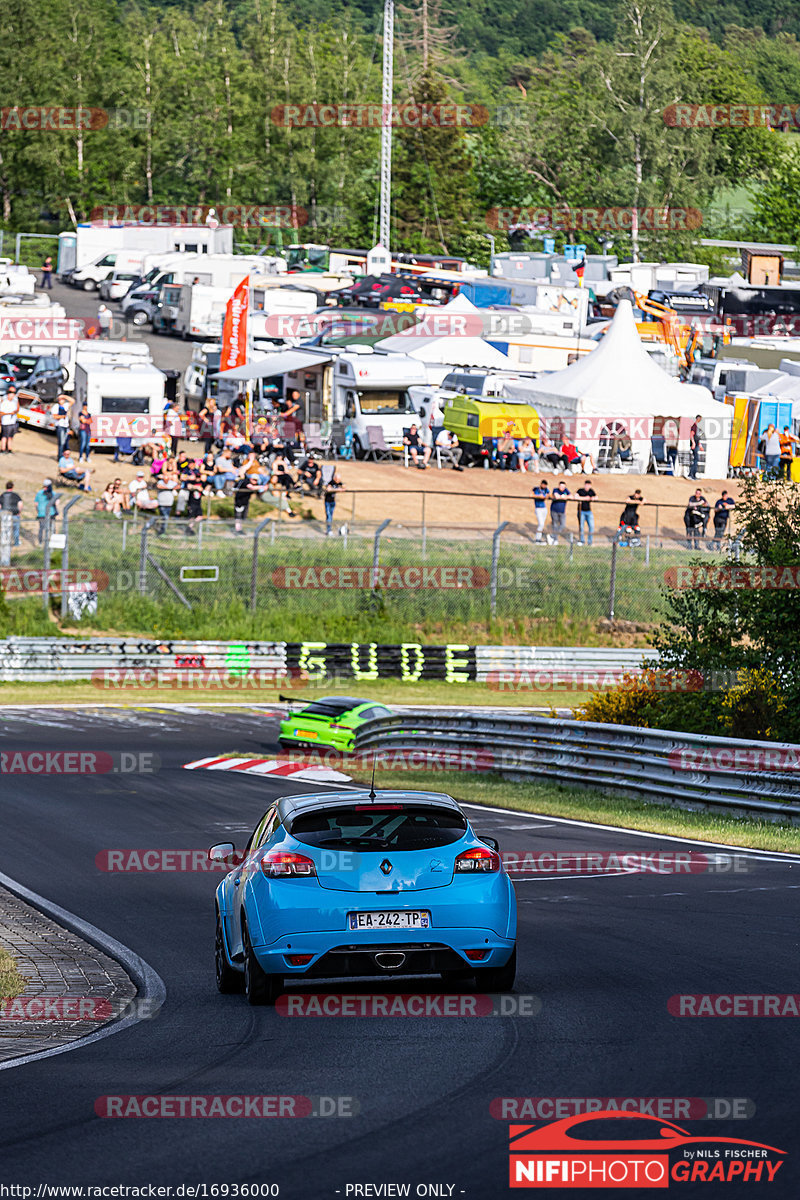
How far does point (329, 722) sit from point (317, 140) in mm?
97296

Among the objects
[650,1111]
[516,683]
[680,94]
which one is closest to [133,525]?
[516,683]

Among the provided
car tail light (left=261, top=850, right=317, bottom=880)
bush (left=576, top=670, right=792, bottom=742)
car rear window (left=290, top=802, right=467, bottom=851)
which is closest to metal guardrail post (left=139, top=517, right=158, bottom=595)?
bush (left=576, top=670, right=792, bottom=742)

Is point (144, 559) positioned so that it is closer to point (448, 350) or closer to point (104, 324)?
point (448, 350)

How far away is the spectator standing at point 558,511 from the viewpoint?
36062 millimetres

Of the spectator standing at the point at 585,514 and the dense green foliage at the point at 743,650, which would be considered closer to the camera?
the dense green foliage at the point at 743,650

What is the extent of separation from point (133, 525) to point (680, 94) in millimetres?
81198

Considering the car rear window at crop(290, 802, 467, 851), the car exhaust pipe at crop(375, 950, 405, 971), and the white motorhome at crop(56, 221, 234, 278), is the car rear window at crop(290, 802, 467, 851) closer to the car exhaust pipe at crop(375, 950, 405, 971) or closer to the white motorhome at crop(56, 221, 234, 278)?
the car exhaust pipe at crop(375, 950, 405, 971)

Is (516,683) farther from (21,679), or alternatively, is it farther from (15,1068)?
(15,1068)

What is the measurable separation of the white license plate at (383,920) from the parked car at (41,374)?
140 feet

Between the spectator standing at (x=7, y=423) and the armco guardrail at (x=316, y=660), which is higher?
the spectator standing at (x=7, y=423)

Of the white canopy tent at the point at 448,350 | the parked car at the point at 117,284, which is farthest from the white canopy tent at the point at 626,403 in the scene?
the parked car at the point at 117,284

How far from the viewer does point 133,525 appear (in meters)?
32.9

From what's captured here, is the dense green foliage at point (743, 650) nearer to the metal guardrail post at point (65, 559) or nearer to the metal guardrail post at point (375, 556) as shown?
the metal guardrail post at point (375, 556)

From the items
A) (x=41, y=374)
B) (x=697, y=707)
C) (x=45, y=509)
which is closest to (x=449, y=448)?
(x=41, y=374)
